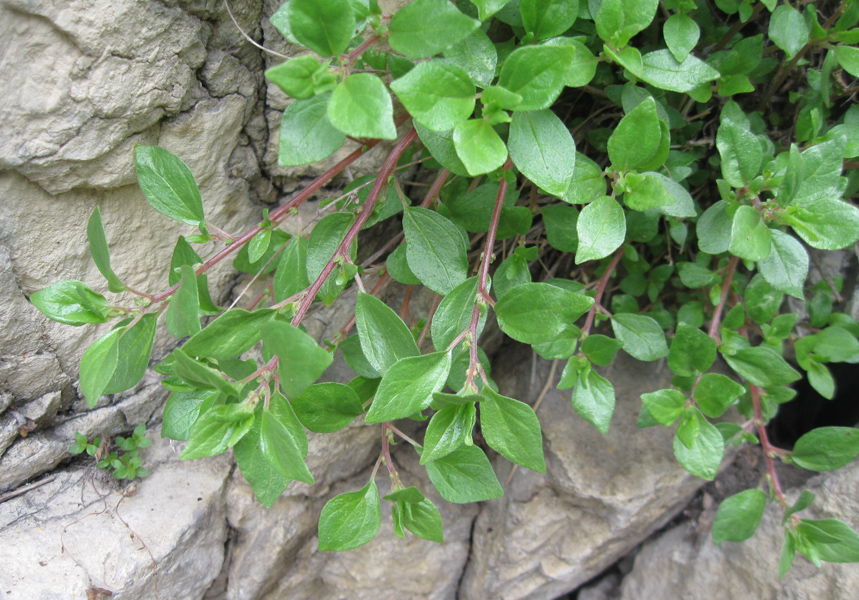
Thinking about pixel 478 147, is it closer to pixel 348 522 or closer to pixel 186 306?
pixel 186 306

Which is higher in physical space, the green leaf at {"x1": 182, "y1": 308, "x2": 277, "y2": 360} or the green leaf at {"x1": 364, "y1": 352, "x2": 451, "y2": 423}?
the green leaf at {"x1": 182, "y1": 308, "x2": 277, "y2": 360}

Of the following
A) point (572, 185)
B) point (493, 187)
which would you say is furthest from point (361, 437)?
point (572, 185)

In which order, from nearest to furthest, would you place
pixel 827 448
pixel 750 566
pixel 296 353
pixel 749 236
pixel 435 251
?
1. pixel 296 353
2. pixel 749 236
3. pixel 435 251
4. pixel 827 448
5. pixel 750 566

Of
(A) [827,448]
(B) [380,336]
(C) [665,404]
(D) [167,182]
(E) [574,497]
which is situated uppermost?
(D) [167,182]

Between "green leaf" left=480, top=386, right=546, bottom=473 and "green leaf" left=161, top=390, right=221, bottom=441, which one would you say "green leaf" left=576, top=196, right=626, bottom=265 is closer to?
"green leaf" left=480, top=386, right=546, bottom=473

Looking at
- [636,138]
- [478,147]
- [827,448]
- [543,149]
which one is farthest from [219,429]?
[827,448]

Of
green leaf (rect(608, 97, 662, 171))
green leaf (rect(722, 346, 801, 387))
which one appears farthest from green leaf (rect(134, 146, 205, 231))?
green leaf (rect(722, 346, 801, 387))
